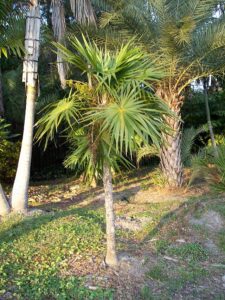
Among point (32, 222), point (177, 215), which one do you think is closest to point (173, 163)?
point (177, 215)

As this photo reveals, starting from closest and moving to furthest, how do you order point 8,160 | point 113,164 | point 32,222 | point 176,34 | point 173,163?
point 113,164, point 32,222, point 176,34, point 173,163, point 8,160

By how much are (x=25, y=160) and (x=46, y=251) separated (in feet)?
8.77

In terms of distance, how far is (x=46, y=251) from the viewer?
5.28m

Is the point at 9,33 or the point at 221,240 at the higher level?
the point at 9,33

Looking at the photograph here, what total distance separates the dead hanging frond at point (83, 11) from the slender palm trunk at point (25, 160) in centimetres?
222

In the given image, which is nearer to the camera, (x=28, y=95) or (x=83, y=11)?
(x=28, y=95)

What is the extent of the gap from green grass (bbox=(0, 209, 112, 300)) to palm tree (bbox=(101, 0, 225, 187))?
3.27 meters

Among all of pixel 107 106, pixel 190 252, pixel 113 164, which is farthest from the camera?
pixel 190 252

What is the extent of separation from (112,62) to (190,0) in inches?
190

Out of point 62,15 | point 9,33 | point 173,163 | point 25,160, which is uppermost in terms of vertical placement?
point 62,15

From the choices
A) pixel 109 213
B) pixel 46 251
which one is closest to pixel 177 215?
pixel 109 213

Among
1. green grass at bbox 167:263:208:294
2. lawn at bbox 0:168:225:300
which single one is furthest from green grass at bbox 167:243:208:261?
green grass at bbox 167:263:208:294

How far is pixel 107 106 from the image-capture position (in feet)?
14.5

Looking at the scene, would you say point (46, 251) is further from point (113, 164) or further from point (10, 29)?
point (10, 29)
